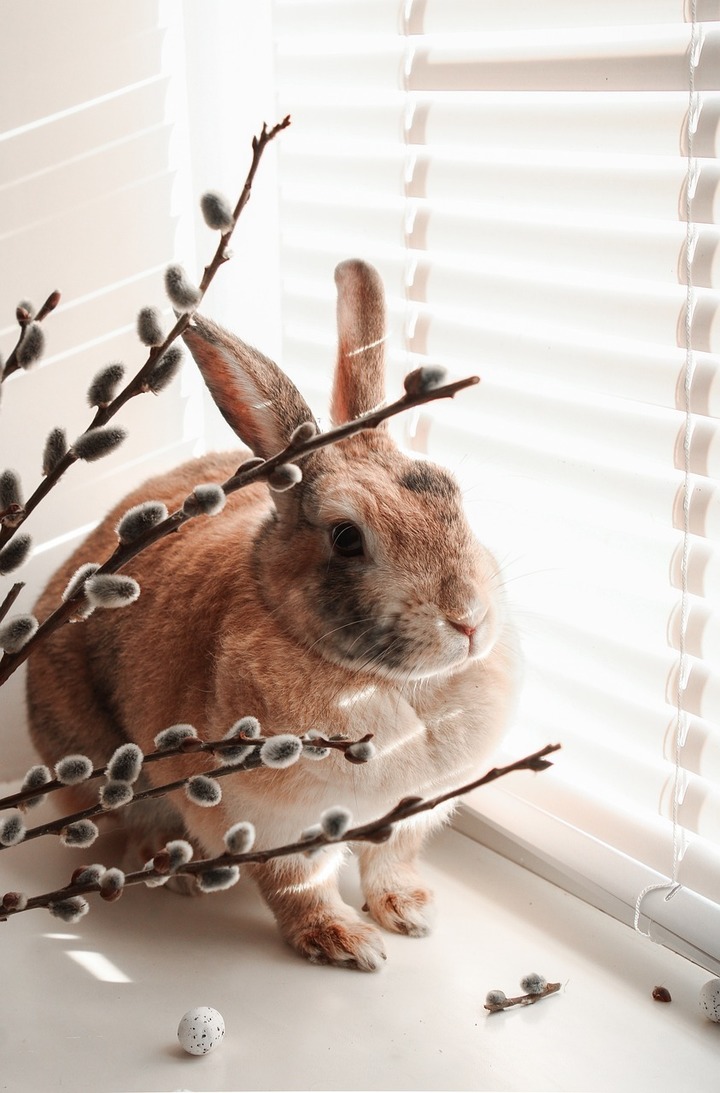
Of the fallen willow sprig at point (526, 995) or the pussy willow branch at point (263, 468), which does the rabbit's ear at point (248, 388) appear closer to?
the pussy willow branch at point (263, 468)

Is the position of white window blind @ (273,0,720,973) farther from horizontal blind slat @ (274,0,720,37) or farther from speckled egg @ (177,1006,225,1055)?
speckled egg @ (177,1006,225,1055)

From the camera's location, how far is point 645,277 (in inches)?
43.0

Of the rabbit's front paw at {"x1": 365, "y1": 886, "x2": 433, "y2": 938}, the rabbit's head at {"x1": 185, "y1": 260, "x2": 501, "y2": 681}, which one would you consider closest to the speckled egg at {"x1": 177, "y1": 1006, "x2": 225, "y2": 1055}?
the rabbit's front paw at {"x1": 365, "y1": 886, "x2": 433, "y2": 938}

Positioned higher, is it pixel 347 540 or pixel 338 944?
pixel 347 540

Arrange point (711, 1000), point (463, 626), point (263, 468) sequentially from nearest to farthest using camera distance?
point (263, 468)
point (463, 626)
point (711, 1000)

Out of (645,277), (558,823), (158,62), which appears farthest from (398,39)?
(558,823)

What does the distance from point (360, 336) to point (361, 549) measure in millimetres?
262

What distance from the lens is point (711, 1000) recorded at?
3.59 ft

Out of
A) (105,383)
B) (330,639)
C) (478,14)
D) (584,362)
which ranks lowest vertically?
(330,639)

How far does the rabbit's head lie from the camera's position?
996mm

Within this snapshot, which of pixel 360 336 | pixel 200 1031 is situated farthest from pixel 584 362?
pixel 200 1031

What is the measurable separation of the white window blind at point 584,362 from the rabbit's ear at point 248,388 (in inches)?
11.7

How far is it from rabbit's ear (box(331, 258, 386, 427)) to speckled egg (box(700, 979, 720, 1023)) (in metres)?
0.66

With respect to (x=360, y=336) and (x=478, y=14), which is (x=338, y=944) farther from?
(x=478, y=14)
